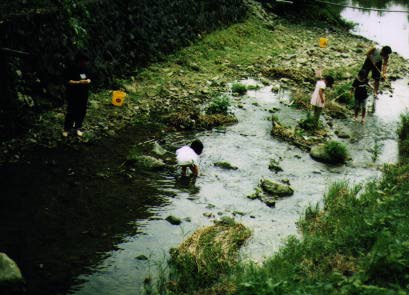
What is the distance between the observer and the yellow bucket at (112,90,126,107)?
443 inches

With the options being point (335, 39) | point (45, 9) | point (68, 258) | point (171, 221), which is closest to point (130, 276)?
point (68, 258)

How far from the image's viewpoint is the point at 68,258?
6.08 metres

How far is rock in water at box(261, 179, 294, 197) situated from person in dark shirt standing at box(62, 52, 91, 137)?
4.09 m

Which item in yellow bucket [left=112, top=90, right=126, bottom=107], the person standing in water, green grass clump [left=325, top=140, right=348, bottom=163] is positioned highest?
the person standing in water

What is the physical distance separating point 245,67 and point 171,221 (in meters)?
10.1

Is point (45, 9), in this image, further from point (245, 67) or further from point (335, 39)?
point (335, 39)

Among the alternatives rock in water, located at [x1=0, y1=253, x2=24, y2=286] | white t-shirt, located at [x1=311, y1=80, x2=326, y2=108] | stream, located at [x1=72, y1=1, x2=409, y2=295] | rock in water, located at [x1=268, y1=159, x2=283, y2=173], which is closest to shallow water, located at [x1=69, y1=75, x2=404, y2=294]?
stream, located at [x1=72, y1=1, x2=409, y2=295]

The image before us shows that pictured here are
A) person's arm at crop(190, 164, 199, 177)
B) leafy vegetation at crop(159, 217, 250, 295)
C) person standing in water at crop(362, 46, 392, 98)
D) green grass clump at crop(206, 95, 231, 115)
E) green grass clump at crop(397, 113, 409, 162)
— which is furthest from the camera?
person standing in water at crop(362, 46, 392, 98)

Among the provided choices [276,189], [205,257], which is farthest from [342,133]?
[205,257]

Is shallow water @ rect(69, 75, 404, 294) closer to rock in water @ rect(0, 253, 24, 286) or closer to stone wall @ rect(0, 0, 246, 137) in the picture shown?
rock in water @ rect(0, 253, 24, 286)

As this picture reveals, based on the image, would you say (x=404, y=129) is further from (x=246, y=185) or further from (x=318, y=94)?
(x=246, y=185)

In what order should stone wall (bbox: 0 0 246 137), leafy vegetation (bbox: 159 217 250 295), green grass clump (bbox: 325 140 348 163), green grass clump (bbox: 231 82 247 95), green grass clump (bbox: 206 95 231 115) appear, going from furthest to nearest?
1. green grass clump (bbox: 231 82 247 95)
2. green grass clump (bbox: 206 95 231 115)
3. green grass clump (bbox: 325 140 348 163)
4. stone wall (bbox: 0 0 246 137)
5. leafy vegetation (bbox: 159 217 250 295)

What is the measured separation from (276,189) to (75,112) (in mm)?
4431

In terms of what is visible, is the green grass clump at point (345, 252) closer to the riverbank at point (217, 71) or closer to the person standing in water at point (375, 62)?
the riverbank at point (217, 71)
